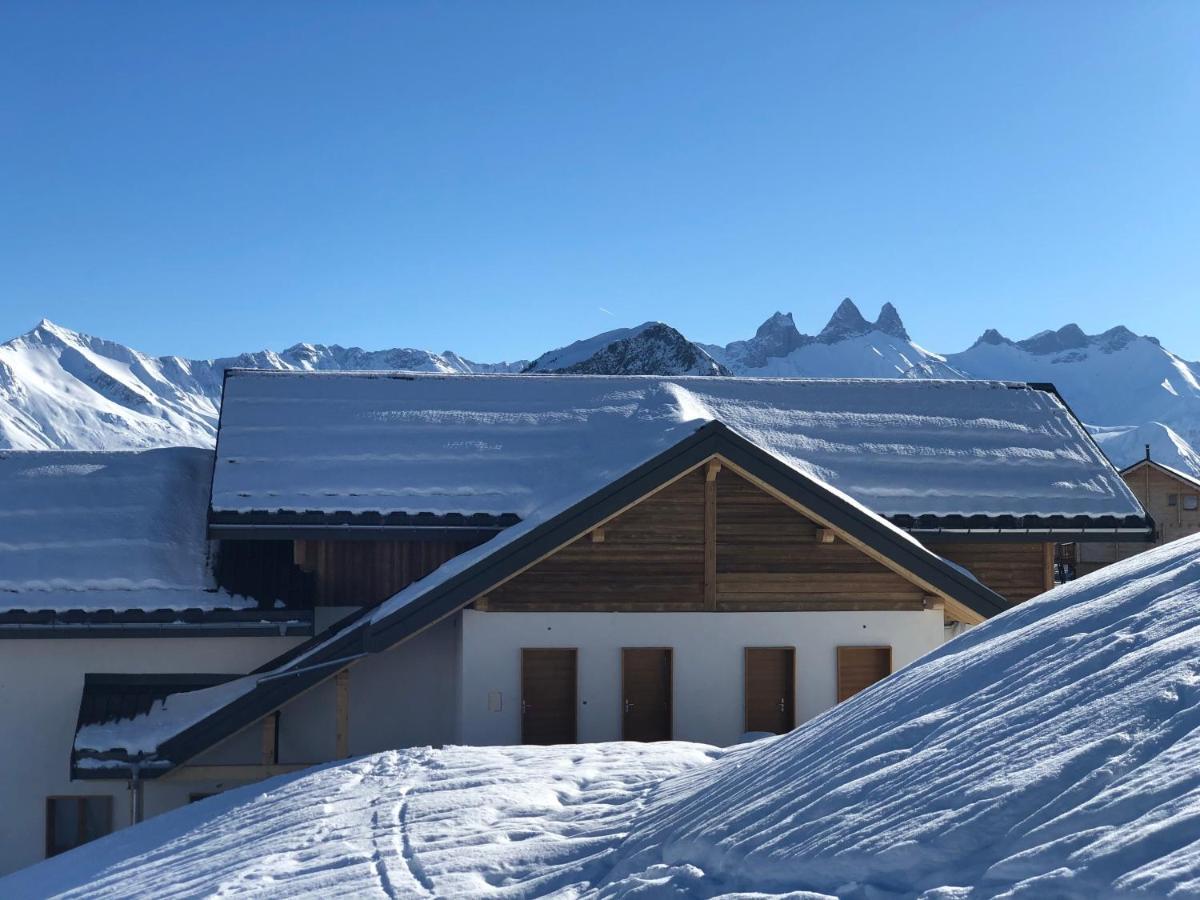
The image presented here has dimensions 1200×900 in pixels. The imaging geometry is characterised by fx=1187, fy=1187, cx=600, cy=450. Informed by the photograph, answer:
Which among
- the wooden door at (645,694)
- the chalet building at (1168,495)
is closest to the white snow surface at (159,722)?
the wooden door at (645,694)

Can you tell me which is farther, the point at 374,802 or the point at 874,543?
the point at 874,543

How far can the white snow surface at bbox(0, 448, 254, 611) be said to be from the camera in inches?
571

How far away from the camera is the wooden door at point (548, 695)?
13.6 metres

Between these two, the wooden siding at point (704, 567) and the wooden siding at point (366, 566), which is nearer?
the wooden siding at point (704, 567)

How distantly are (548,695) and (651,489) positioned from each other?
2672 millimetres

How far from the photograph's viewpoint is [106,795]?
1408 centimetres

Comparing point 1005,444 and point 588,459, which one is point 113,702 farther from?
point 1005,444

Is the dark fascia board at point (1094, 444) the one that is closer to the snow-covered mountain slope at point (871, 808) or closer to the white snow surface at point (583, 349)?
the snow-covered mountain slope at point (871, 808)

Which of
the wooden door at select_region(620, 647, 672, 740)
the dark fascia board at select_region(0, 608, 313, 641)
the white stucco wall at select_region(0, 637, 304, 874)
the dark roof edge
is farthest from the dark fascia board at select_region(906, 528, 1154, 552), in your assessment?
the white stucco wall at select_region(0, 637, 304, 874)

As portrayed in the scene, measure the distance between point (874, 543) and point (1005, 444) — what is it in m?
5.55

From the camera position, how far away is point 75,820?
14.1 metres

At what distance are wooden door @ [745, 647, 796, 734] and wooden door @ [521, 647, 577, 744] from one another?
207cm

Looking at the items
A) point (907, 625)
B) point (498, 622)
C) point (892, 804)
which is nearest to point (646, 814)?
point (892, 804)

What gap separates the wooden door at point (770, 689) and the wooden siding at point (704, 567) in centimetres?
58
